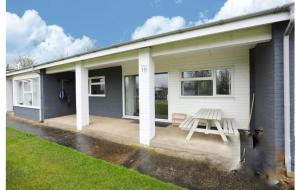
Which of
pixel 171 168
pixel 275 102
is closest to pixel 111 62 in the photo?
pixel 171 168

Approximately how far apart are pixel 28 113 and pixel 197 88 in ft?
33.0

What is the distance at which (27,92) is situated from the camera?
10188mm

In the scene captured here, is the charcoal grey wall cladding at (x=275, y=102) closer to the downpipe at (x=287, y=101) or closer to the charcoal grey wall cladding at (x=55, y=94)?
the downpipe at (x=287, y=101)

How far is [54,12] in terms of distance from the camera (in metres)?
24.1

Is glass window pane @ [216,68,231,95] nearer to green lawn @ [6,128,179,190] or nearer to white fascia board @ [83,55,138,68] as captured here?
white fascia board @ [83,55,138,68]

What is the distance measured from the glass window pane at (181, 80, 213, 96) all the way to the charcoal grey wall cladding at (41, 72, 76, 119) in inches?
281

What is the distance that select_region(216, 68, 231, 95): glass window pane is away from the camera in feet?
19.5

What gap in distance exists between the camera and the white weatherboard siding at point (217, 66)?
221 inches

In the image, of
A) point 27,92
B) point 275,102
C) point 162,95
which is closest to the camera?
point 275,102

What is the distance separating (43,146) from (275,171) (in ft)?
19.5

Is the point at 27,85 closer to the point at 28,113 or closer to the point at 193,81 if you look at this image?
the point at 28,113

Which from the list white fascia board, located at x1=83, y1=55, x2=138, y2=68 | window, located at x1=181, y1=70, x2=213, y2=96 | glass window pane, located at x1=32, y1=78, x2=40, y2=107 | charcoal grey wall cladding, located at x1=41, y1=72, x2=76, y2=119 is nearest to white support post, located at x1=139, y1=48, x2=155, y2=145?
white fascia board, located at x1=83, y1=55, x2=138, y2=68

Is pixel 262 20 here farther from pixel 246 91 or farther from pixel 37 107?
pixel 37 107
